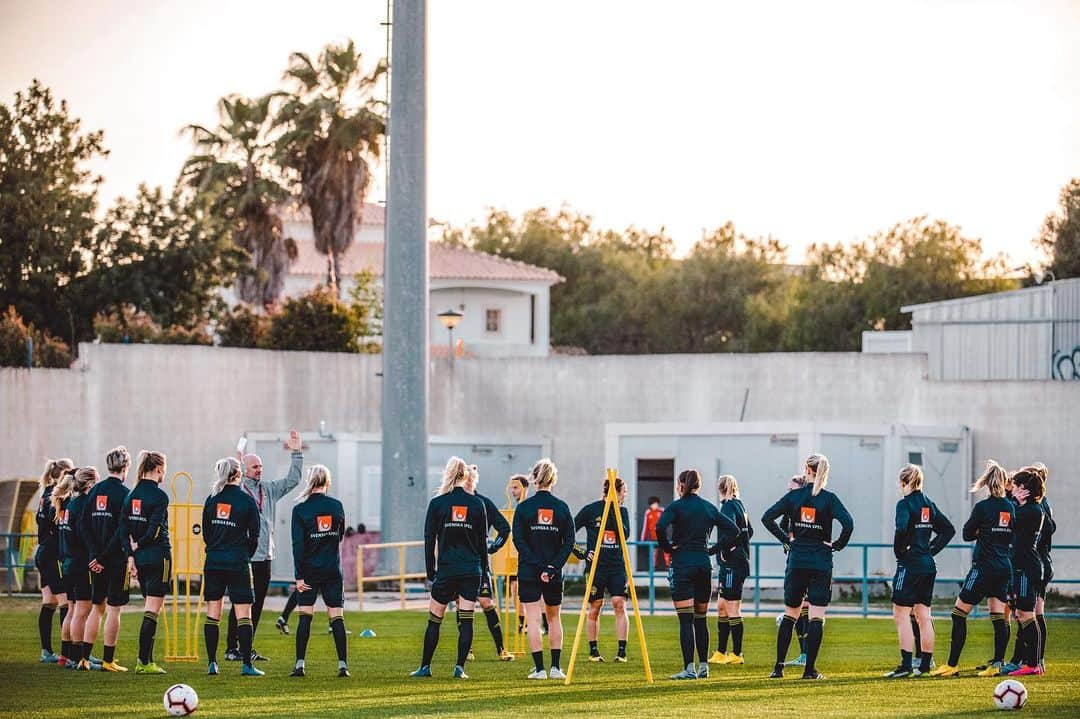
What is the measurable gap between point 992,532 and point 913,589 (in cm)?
98

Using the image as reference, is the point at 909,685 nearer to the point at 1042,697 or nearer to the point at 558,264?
the point at 1042,697

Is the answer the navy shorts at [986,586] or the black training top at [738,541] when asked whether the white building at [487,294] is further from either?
the navy shorts at [986,586]

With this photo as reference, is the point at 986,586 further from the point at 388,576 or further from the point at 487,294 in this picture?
the point at 487,294

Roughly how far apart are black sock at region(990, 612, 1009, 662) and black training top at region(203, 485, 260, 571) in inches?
279

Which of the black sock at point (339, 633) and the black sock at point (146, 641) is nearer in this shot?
the black sock at point (339, 633)

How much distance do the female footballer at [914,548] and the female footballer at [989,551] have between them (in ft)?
1.39

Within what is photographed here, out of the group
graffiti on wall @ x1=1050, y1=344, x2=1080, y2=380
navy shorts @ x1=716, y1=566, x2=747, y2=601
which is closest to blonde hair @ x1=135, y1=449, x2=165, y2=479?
navy shorts @ x1=716, y1=566, x2=747, y2=601

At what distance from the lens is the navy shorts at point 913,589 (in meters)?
16.4

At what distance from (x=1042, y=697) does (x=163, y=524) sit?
7.89 m

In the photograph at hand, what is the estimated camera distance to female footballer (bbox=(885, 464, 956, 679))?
16.2 m

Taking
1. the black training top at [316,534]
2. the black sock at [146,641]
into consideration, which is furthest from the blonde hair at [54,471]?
the black training top at [316,534]

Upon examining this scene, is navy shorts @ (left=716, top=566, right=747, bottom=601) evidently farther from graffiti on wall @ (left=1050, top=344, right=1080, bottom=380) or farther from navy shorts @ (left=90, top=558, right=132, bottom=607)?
graffiti on wall @ (left=1050, top=344, right=1080, bottom=380)

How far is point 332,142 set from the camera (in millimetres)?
54906

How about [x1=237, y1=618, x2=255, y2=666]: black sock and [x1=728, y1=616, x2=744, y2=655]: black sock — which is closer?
[x1=237, y1=618, x2=255, y2=666]: black sock
